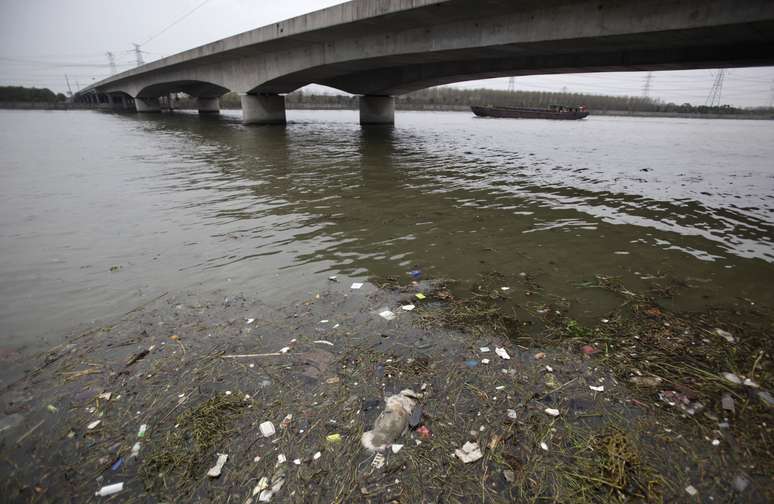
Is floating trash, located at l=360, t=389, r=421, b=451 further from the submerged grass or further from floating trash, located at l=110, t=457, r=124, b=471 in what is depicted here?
floating trash, located at l=110, t=457, r=124, b=471

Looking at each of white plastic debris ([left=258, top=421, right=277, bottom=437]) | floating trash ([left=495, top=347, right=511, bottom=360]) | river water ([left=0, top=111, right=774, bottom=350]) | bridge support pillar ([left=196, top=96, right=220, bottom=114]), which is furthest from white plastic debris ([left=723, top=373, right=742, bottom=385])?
bridge support pillar ([left=196, top=96, right=220, bottom=114])

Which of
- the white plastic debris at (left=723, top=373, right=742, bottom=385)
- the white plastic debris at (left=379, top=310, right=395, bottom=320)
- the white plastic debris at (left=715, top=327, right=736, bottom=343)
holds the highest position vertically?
the white plastic debris at (left=379, top=310, right=395, bottom=320)

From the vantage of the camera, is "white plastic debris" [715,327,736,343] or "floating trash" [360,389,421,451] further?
"white plastic debris" [715,327,736,343]

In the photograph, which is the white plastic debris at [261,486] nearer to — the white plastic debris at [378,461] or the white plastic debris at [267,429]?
the white plastic debris at [267,429]

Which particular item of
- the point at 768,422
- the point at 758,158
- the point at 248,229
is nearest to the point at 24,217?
the point at 248,229

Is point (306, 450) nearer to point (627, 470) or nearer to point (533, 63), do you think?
point (627, 470)

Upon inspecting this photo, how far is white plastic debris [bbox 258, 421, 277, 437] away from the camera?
2.67 metres

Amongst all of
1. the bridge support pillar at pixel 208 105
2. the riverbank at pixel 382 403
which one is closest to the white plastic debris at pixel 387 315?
the riverbank at pixel 382 403

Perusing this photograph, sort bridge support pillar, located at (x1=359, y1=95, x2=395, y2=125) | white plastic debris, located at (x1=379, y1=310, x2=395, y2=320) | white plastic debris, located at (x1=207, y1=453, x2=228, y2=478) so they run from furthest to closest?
bridge support pillar, located at (x1=359, y1=95, x2=395, y2=125), white plastic debris, located at (x1=379, y1=310, x2=395, y2=320), white plastic debris, located at (x1=207, y1=453, x2=228, y2=478)

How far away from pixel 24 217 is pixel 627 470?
10.2 meters

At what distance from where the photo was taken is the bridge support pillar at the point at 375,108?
34.8 m

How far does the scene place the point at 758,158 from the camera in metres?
19.3

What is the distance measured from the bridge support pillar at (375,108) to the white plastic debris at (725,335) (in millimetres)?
34075

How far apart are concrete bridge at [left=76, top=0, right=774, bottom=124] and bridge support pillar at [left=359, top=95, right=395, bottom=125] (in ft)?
12.8
